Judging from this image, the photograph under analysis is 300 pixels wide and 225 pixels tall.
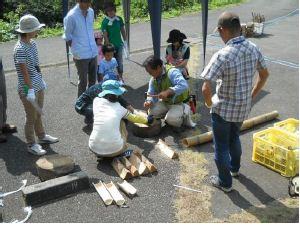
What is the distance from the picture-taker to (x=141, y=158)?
17.8 ft

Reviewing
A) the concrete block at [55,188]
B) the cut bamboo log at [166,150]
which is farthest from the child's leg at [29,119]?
the cut bamboo log at [166,150]

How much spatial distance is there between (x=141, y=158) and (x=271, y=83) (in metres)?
4.32

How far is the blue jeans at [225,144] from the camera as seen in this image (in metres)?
4.34

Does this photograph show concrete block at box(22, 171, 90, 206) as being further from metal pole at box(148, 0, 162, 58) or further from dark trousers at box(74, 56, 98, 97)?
metal pole at box(148, 0, 162, 58)

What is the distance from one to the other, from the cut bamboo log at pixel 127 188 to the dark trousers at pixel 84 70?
8.61 feet

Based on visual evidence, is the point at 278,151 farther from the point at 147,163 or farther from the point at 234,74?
the point at 147,163

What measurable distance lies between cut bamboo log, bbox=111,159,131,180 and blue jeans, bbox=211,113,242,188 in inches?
46.4

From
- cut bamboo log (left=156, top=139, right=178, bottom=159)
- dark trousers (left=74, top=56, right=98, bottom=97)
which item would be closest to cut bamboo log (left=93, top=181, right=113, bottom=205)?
cut bamboo log (left=156, top=139, right=178, bottom=159)

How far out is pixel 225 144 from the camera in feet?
14.6

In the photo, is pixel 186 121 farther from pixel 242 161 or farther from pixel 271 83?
pixel 271 83

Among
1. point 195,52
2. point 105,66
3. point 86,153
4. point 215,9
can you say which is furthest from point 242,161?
point 215,9

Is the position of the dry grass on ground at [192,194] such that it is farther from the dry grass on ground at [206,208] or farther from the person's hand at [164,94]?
the person's hand at [164,94]

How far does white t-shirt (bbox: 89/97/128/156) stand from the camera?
5.20 metres

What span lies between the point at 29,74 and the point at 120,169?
175 cm
